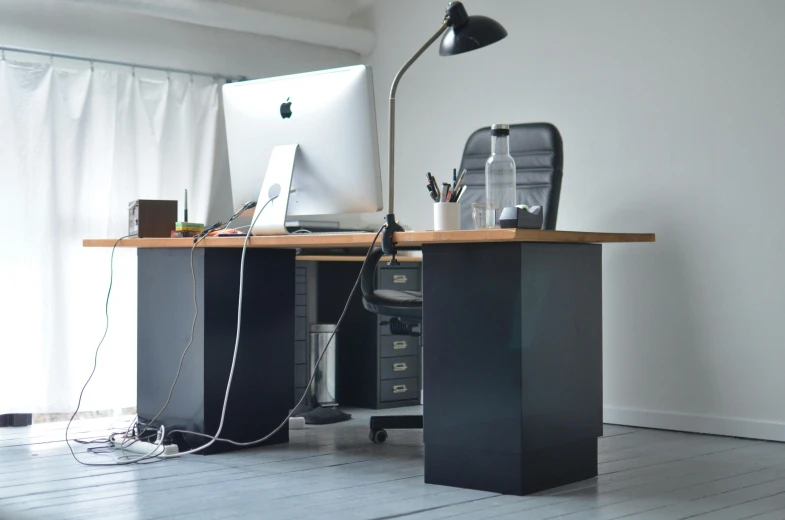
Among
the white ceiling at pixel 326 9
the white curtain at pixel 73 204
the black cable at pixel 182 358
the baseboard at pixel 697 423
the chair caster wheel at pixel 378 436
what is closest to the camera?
the black cable at pixel 182 358

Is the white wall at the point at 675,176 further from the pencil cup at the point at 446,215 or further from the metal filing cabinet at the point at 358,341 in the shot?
the pencil cup at the point at 446,215

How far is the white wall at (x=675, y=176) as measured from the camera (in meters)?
3.74

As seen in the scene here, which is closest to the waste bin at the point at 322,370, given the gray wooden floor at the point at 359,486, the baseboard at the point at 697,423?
the gray wooden floor at the point at 359,486

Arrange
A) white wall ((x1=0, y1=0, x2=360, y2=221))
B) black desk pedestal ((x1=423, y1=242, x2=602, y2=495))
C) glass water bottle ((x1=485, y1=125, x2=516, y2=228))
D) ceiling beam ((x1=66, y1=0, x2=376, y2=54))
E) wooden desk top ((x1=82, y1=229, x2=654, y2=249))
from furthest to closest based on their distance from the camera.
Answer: ceiling beam ((x1=66, y1=0, x2=376, y2=54)), white wall ((x1=0, y1=0, x2=360, y2=221)), glass water bottle ((x1=485, y1=125, x2=516, y2=228)), black desk pedestal ((x1=423, y1=242, x2=602, y2=495)), wooden desk top ((x1=82, y1=229, x2=654, y2=249))

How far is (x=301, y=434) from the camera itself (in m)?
3.85

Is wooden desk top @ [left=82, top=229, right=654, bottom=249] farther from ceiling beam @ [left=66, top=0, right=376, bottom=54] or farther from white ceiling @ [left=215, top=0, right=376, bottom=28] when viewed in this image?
white ceiling @ [left=215, top=0, right=376, bottom=28]

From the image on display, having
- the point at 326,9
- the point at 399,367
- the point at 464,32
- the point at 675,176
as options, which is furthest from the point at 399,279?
the point at 464,32

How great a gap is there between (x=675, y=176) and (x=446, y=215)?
1.72 meters

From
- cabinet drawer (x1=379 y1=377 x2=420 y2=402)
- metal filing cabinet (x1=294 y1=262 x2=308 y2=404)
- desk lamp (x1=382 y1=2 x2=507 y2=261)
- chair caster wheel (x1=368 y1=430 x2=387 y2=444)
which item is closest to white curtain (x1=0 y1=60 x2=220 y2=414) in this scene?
metal filing cabinet (x1=294 y1=262 x2=308 y2=404)

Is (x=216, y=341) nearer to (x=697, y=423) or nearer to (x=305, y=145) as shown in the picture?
(x=305, y=145)

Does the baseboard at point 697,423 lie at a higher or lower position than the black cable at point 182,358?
lower

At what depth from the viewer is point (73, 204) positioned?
4.41 m

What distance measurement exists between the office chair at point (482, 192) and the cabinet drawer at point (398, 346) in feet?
3.15

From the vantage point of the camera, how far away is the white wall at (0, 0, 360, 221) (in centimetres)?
435
